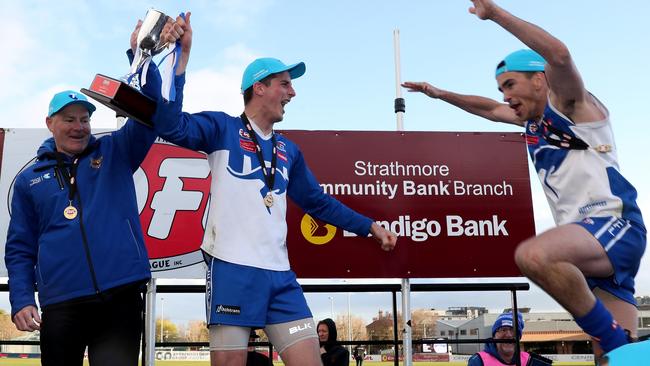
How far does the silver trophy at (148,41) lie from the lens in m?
3.06

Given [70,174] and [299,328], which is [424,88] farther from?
[70,174]

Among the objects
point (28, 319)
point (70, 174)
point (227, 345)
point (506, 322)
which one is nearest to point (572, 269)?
point (227, 345)

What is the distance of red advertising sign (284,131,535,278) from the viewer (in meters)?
5.88

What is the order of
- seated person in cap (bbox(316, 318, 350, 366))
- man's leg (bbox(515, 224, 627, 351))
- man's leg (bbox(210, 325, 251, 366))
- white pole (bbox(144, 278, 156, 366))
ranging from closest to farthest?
man's leg (bbox(515, 224, 627, 351))
man's leg (bbox(210, 325, 251, 366))
white pole (bbox(144, 278, 156, 366))
seated person in cap (bbox(316, 318, 350, 366))

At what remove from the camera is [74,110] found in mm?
3371

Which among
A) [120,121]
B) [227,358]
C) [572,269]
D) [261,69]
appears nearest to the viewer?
[572,269]

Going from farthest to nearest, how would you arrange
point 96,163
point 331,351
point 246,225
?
1. point 331,351
2. point 96,163
3. point 246,225

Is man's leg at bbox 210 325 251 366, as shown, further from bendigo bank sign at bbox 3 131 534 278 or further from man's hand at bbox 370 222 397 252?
bendigo bank sign at bbox 3 131 534 278

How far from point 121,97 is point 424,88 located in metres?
2.16

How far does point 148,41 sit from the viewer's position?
3.08 m

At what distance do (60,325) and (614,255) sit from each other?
268cm

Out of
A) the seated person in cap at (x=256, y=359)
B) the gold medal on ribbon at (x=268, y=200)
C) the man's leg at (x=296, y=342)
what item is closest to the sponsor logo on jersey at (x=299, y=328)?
the man's leg at (x=296, y=342)

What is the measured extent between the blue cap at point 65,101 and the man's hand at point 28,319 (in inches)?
42.5

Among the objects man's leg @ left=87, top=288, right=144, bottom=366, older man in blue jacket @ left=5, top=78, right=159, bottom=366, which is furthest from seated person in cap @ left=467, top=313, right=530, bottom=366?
older man in blue jacket @ left=5, top=78, right=159, bottom=366
